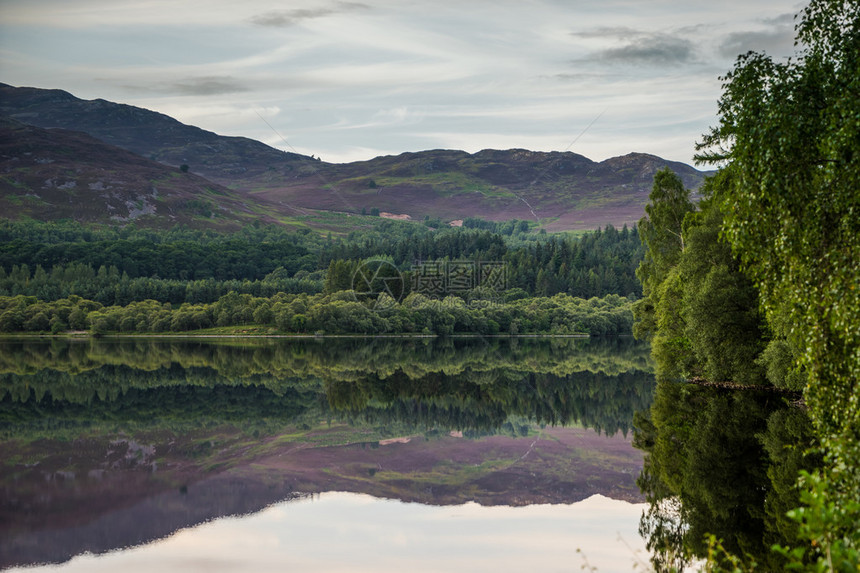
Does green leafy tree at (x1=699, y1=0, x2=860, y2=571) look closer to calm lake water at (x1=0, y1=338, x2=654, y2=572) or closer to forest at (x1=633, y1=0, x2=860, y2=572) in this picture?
forest at (x1=633, y1=0, x2=860, y2=572)

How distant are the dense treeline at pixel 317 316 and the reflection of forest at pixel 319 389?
1573 inches

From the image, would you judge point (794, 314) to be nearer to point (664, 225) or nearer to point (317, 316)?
point (664, 225)

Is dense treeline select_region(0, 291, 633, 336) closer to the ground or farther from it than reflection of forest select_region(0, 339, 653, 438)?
closer to the ground

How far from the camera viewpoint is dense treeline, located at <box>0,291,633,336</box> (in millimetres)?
127188

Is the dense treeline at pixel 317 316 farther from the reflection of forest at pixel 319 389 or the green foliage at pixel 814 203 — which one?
the green foliage at pixel 814 203

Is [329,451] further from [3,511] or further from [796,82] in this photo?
[796,82]

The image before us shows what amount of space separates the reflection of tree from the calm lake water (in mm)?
911

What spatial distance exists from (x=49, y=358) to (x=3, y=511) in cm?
6263

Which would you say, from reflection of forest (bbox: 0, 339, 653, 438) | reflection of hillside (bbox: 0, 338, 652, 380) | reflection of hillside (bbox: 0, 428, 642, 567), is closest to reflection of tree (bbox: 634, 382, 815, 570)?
reflection of hillside (bbox: 0, 428, 642, 567)

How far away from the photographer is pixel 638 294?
182 meters

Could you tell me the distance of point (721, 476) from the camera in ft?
73.1

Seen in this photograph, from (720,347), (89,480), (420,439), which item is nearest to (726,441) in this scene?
(420,439)

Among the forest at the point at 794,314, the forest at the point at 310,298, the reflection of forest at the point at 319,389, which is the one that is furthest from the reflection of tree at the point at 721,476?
the forest at the point at 310,298

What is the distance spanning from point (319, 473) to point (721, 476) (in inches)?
517
